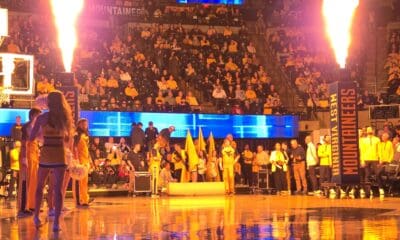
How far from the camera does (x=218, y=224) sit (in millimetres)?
11016

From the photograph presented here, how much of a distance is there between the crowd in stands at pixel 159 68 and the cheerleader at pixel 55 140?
16817mm

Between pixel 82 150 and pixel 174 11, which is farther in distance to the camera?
pixel 174 11

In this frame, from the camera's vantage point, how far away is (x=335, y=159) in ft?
62.1

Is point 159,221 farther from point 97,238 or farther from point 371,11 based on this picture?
point 371,11

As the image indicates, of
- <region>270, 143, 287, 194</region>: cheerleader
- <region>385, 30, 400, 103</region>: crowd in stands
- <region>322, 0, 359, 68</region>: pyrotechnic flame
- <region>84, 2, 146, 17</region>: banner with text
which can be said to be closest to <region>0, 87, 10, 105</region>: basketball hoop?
<region>270, 143, 287, 194</region>: cheerleader

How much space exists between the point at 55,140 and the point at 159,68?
2375cm

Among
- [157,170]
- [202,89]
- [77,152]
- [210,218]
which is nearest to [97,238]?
[210,218]

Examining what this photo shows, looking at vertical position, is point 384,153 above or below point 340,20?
below

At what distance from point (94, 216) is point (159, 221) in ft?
5.70

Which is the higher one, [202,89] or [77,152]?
[202,89]

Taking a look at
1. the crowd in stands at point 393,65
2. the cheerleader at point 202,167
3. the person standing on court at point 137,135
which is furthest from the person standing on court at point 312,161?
the crowd in stands at point 393,65

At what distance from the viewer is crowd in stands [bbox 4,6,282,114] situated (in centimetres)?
2959

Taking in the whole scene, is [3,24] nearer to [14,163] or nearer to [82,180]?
[14,163]

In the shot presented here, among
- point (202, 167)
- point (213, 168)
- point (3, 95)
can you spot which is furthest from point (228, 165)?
point (3, 95)
